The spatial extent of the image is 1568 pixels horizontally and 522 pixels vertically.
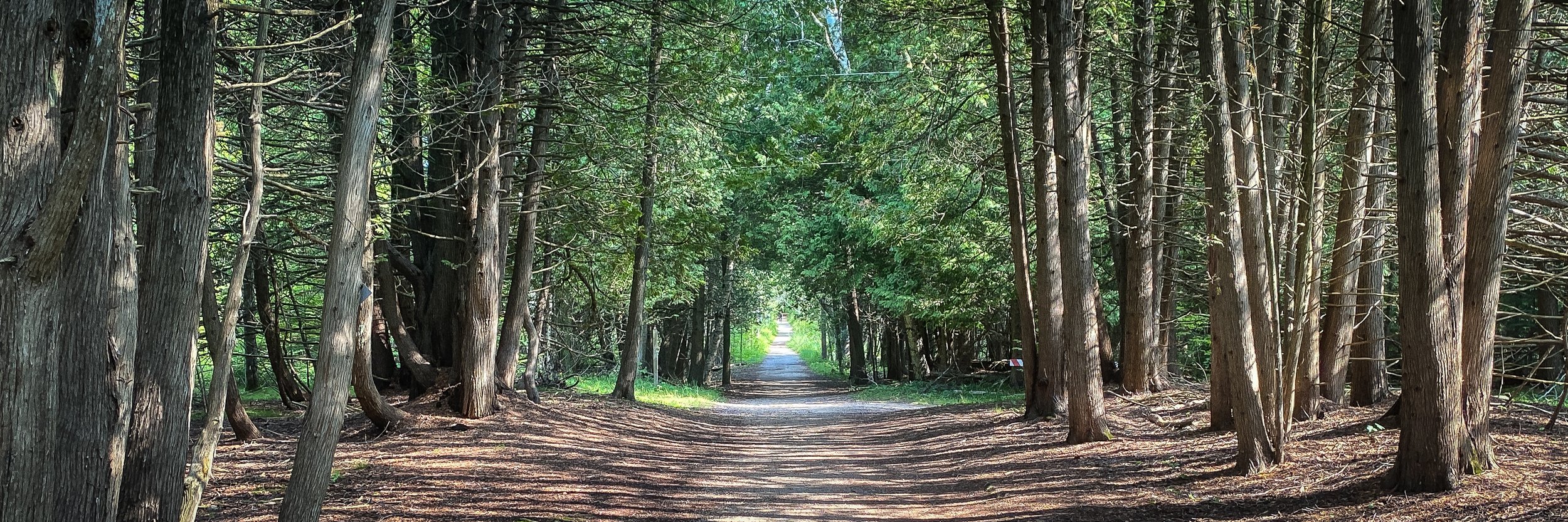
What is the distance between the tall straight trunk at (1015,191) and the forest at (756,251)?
3.4 inches

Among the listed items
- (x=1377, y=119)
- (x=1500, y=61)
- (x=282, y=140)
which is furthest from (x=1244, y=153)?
(x=282, y=140)

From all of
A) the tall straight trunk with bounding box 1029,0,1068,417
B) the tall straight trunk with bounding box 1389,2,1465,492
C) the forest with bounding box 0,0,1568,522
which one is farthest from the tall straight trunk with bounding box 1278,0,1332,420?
the tall straight trunk with bounding box 1029,0,1068,417

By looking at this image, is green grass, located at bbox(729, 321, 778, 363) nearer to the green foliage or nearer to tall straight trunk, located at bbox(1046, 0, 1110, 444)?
the green foliage

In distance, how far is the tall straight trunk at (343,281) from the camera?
651 cm

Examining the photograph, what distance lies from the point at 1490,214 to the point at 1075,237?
536 cm

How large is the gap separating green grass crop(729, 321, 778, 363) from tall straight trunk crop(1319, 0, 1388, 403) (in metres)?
43.7

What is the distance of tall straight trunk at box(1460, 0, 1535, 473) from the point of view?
6594 millimetres

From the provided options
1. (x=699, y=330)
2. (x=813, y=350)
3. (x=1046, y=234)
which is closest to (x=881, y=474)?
(x=1046, y=234)

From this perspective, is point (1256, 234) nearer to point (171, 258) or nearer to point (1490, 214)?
point (1490, 214)

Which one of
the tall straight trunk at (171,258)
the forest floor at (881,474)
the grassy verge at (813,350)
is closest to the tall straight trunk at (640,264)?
the forest floor at (881,474)

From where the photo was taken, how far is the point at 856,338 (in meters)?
34.0

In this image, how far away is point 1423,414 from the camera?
6.42 metres

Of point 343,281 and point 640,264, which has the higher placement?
point 640,264

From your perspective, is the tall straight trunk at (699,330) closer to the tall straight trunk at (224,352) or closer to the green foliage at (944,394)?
the green foliage at (944,394)
